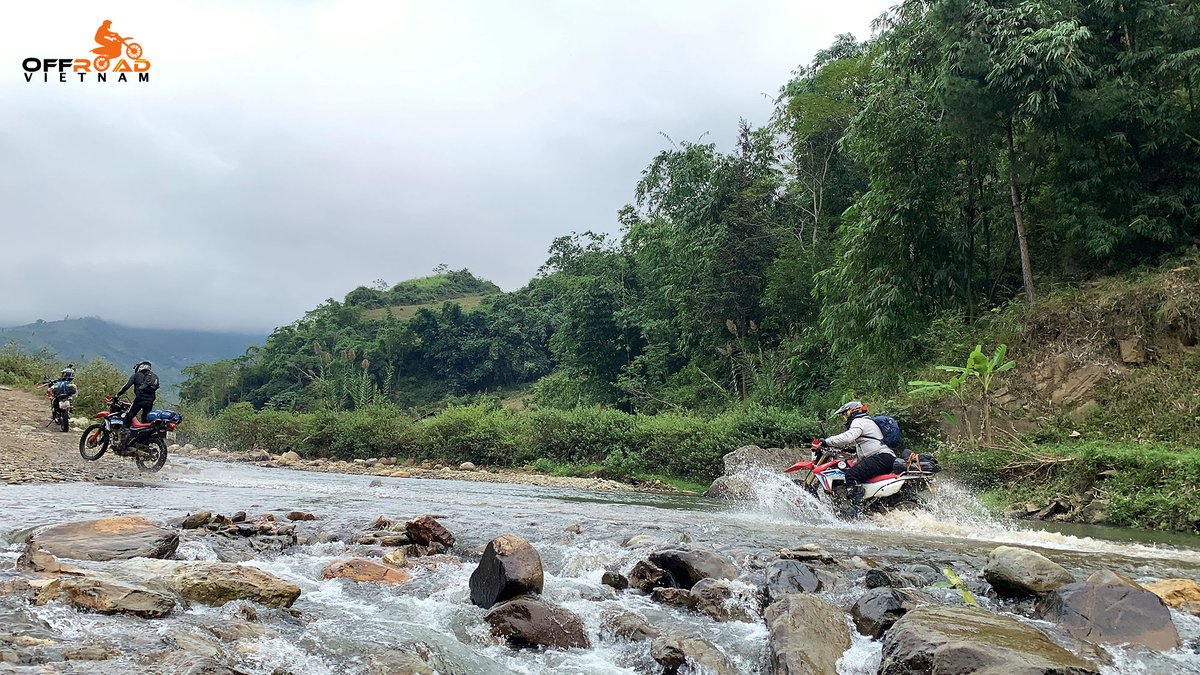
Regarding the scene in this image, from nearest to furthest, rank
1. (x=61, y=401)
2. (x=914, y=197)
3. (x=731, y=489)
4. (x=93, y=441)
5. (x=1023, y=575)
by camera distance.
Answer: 1. (x=1023, y=575)
2. (x=93, y=441)
3. (x=61, y=401)
4. (x=731, y=489)
5. (x=914, y=197)

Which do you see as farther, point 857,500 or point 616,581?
point 857,500

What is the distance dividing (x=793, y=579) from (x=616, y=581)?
1.45m

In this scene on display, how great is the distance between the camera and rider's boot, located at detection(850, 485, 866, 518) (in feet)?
34.9

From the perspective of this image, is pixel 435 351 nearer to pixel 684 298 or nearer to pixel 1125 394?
pixel 684 298

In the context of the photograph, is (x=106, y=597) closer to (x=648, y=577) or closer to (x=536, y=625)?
(x=536, y=625)

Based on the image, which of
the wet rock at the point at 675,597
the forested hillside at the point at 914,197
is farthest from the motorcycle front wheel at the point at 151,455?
the forested hillside at the point at 914,197

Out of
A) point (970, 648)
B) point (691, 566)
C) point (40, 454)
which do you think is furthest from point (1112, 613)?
point (40, 454)

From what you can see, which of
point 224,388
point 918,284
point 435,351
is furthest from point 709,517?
point 224,388

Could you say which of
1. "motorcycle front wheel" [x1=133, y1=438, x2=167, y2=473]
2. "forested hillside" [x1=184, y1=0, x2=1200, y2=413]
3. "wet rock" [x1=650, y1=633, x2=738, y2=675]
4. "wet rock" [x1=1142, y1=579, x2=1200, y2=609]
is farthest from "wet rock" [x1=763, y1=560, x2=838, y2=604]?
"forested hillside" [x1=184, y1=0, x2=1200, y2=413]

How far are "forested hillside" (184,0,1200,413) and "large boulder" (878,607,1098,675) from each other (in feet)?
49.6

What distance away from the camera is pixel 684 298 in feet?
105

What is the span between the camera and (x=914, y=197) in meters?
19.5

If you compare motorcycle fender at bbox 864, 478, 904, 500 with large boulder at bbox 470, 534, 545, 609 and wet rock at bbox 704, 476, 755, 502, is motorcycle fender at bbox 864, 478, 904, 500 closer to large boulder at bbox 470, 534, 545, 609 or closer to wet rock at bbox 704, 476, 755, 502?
wet rock at bbox 704, 476, 755, 502

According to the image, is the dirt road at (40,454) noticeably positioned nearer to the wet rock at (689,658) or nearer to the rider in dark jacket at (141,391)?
the rider in dark jacket at (141,391)
